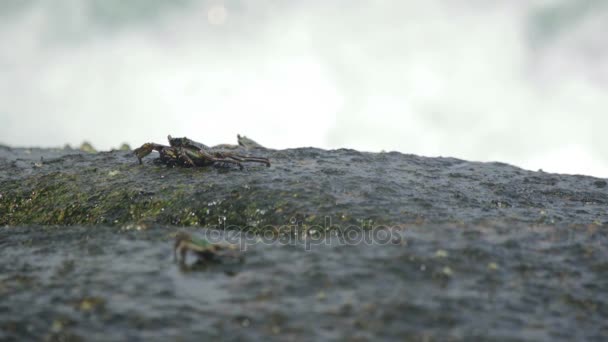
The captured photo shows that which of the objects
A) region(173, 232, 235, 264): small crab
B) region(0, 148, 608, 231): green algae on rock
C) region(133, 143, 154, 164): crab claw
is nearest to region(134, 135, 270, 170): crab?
region(133, 143, 154, 164): crab claw

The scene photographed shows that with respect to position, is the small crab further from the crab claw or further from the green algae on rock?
the crab claw

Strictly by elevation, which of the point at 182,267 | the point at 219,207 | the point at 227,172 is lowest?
the point at 182,267

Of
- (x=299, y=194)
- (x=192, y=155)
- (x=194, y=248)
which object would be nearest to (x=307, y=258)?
(x=194, y=248)

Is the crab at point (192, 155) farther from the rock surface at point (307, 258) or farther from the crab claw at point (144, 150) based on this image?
the rock surface at point (307, 258)

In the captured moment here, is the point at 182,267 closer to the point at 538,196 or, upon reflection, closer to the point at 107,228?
the point at 107,228

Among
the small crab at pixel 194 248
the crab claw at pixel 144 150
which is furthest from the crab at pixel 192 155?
the small crab at pixel 194 248

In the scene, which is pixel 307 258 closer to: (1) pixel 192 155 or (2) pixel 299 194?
(2) pixel 299 194

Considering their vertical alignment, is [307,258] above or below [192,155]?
below

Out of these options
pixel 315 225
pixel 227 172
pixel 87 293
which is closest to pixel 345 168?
pixel 227 172
